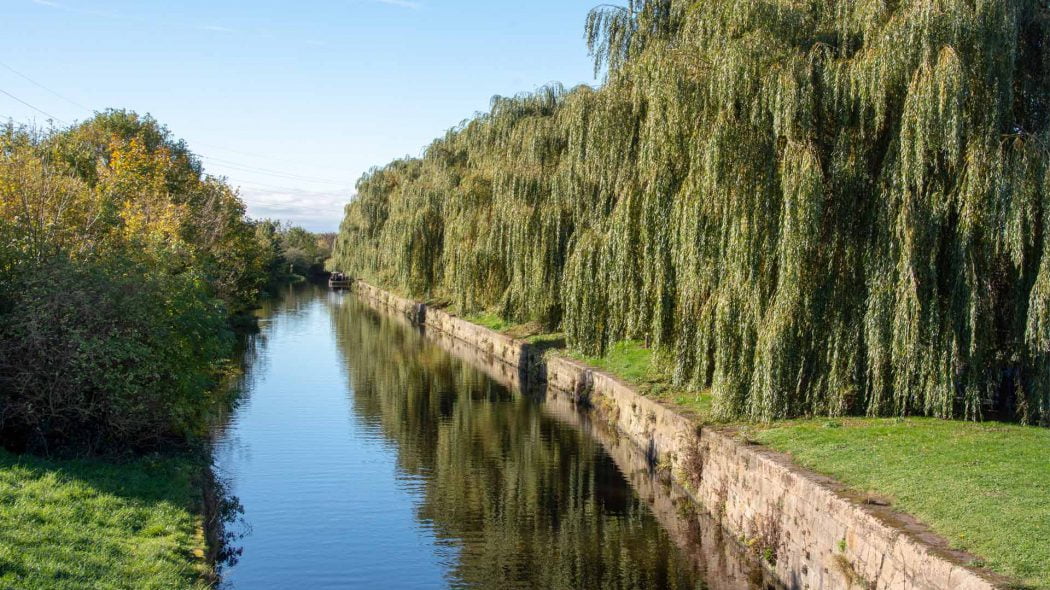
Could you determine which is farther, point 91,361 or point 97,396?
point 97,396

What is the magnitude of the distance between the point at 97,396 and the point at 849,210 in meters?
12.0

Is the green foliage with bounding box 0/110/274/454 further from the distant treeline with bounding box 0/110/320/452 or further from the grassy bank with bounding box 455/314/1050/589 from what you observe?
the grassy bank with bounding box 455/314/1050/589

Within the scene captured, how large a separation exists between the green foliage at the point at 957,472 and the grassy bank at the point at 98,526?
7.49 metres

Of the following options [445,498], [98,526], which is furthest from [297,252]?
[98,526]

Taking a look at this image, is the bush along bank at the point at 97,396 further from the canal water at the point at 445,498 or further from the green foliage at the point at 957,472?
the green foliage at the point at 957,472

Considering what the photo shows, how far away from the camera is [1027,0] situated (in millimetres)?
14266

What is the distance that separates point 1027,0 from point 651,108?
265 inches

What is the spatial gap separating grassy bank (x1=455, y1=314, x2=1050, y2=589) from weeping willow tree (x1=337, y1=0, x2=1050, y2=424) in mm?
598

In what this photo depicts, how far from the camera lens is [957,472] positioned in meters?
10.4

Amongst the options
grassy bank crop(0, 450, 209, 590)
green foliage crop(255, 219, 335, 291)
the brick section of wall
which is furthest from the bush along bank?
green foliage crop(255, 219, 335, 291)

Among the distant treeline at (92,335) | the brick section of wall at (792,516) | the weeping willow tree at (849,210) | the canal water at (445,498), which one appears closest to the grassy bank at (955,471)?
the brick section of wall at (792,516)

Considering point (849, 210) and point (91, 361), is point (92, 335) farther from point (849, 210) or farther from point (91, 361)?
point (849, 210)

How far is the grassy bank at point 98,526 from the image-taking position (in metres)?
8.02

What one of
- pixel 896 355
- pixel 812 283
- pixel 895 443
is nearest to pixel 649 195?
pixel 812 283
